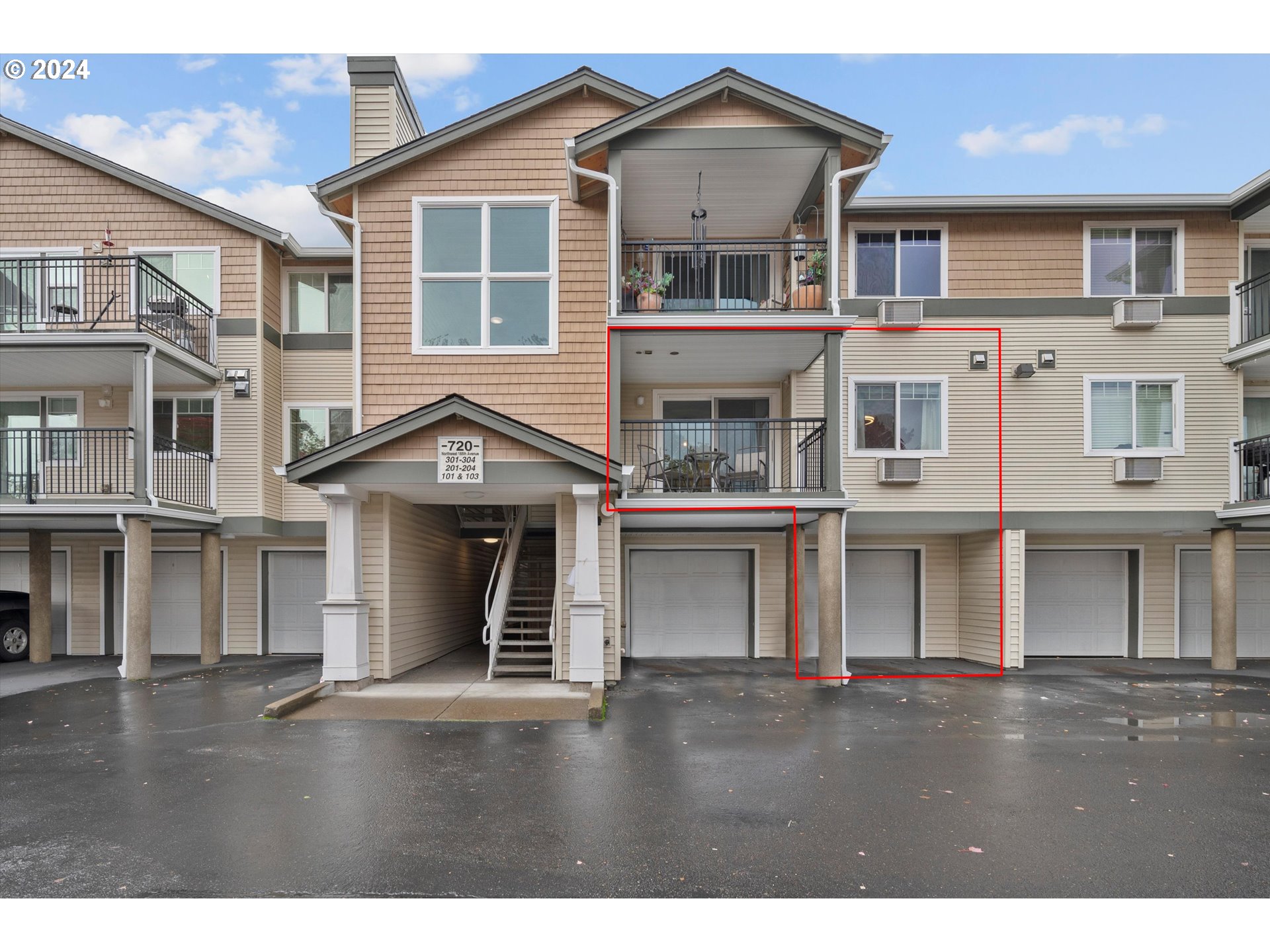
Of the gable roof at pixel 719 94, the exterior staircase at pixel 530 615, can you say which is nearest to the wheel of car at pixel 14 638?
the exterior staircase at pixel 530 615

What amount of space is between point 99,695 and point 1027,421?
1439cm

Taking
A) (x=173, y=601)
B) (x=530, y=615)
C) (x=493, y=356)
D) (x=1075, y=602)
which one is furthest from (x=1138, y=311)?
(x=173, y=601)

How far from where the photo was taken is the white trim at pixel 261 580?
13.8 m

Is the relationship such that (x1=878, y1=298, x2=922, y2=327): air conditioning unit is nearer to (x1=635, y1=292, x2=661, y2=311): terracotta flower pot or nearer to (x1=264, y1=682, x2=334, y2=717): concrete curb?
(x1=635, y1=292, x2=661, y2=311): terracotta flower pot

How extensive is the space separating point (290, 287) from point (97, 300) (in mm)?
3059

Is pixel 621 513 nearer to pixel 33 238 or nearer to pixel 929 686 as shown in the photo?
pixel 929 686

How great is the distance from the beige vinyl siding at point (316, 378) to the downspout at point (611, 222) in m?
5.82

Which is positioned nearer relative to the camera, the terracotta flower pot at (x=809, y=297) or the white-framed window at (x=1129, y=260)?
the terracotta flower pot at (x=809, y=297)

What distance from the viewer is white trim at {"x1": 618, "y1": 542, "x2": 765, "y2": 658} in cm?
1327

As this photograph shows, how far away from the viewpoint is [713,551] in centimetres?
1345

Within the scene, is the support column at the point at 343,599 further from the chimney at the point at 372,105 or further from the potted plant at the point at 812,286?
the potted plant at the point at 812,286

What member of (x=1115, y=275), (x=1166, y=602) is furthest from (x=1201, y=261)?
(x=1166, y=602)

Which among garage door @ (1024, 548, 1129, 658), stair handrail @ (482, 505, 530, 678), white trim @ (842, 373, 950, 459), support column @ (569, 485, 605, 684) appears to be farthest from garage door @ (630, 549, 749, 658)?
garage door @ (1024, 548, 1129, 658)

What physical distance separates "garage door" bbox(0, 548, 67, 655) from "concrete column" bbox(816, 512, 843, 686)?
45.0 feet
